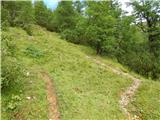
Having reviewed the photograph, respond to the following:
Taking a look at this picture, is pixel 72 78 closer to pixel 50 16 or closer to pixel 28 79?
pixel 28 79

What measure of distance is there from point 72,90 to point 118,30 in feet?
74.9

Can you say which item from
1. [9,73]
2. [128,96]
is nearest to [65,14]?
[128,96]

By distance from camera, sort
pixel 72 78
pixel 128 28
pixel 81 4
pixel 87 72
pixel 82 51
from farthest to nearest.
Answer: pixel 81 4 < pixel 128 28 < pixel 82 51 < pixel 87 72 < pixel 72 78

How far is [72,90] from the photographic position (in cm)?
2238

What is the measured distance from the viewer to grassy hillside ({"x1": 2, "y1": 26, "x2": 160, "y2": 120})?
61.1 ft

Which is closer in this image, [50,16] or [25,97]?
[25,97]

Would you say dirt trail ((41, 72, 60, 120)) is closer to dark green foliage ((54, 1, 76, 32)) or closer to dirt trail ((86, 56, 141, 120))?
dirt trail ((86, 56, 141, 120))

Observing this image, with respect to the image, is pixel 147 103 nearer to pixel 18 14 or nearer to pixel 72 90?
pixel 72 90

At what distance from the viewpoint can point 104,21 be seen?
3916 centimetres

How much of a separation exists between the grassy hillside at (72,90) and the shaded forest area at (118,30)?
314 inches

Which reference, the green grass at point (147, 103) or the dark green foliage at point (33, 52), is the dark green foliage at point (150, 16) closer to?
the green grass at point (147, 103)

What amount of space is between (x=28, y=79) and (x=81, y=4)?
44047 millimetres

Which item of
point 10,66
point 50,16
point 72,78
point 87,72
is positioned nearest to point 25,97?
point 10,66

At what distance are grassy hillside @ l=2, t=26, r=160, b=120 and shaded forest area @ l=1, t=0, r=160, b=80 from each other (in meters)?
7.97
